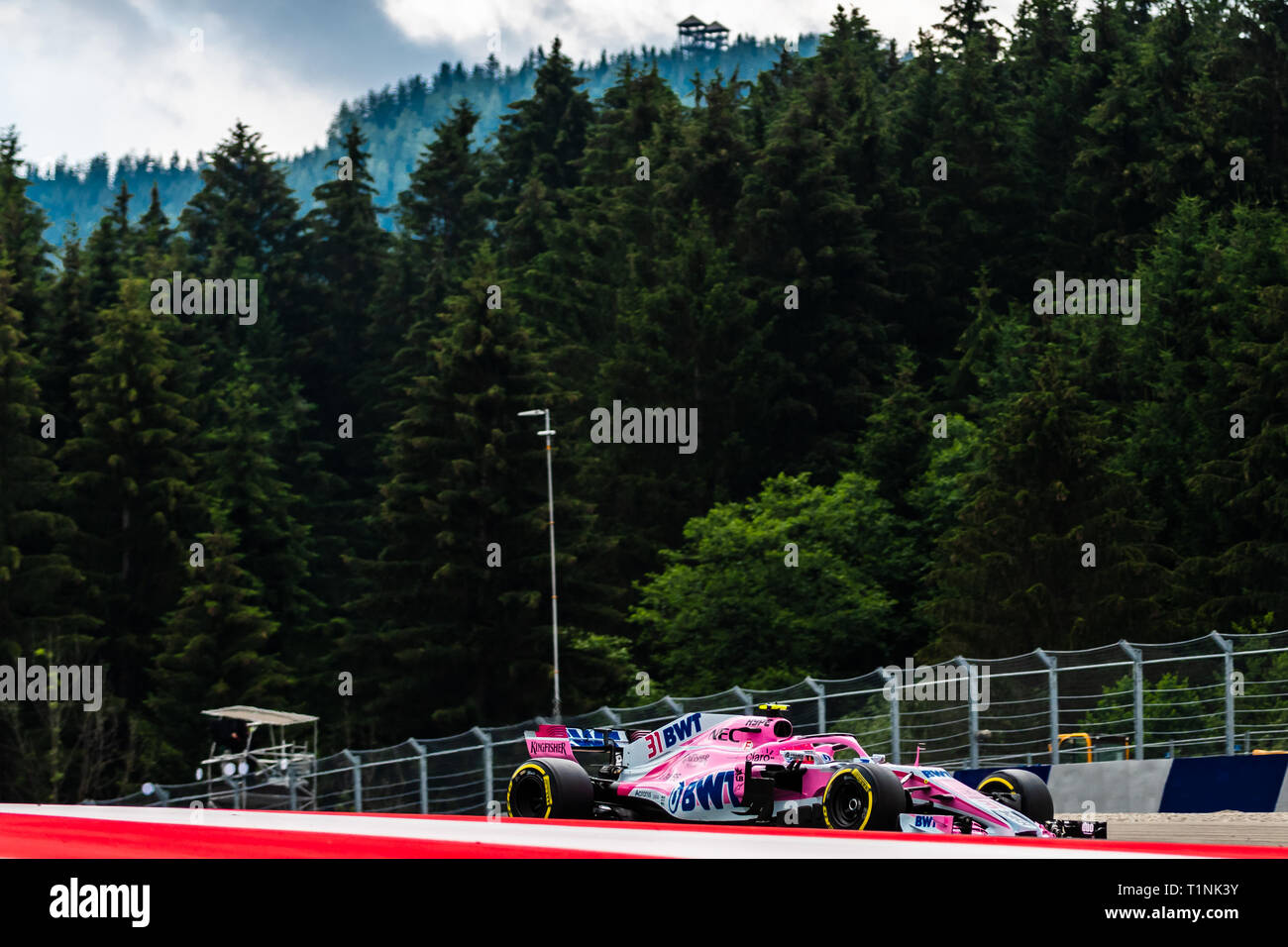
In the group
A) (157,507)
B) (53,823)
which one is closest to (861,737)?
(53,823)

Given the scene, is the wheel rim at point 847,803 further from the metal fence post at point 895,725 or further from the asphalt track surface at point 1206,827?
the metal fence post at point 895,725

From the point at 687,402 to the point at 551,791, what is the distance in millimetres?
59132

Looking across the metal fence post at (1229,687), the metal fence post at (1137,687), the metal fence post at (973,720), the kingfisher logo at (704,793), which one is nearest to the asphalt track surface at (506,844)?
the kingfisher logo at (704,793)

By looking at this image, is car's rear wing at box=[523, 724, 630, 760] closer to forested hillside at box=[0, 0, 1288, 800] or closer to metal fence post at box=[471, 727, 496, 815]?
metal fence post at box=[471, 727, 496, 815]

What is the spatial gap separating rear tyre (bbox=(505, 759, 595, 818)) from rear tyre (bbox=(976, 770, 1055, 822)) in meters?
3.25

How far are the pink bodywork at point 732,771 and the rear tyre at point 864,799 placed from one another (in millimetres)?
499

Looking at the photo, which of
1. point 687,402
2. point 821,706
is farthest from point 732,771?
point 687,402

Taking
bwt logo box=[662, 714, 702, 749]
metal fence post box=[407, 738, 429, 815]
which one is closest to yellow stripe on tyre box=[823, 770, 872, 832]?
bwt logo box=[662, 714, 702, 749]

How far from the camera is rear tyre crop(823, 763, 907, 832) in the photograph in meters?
11.4

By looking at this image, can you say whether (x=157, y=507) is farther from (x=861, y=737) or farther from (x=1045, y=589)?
(x=861, y=737)

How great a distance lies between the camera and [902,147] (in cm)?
8444

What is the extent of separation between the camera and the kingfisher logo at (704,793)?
45.8 ft

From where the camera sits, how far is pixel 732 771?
45.9 feet
